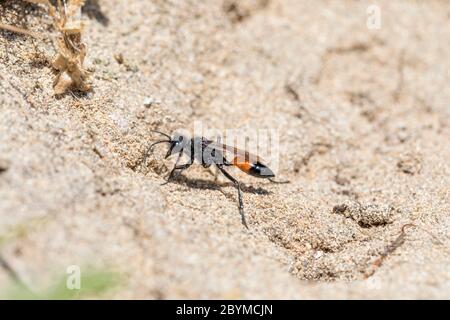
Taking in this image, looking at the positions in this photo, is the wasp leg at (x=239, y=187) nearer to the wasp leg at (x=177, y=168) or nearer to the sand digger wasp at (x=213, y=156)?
the sand digger wasp at (x=213, y=156)

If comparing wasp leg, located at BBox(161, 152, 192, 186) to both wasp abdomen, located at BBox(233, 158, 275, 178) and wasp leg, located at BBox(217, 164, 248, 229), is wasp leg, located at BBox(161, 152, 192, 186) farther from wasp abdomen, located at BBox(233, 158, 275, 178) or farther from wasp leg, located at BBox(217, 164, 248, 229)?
wasp abdomen, located at BBox(233, 158, 275, 178)

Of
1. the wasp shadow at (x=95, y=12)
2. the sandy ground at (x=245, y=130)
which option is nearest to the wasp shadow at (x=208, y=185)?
the sandy ground at (x=245, y=130)

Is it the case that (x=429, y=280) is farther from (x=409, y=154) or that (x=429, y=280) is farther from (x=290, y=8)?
(x=290, y=8)

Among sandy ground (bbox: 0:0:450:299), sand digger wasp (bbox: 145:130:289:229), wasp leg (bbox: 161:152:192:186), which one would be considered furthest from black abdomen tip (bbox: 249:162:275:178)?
wasp leg (bbox: 161:152:192:186)

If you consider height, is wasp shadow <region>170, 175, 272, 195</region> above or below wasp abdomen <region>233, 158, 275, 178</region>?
below
